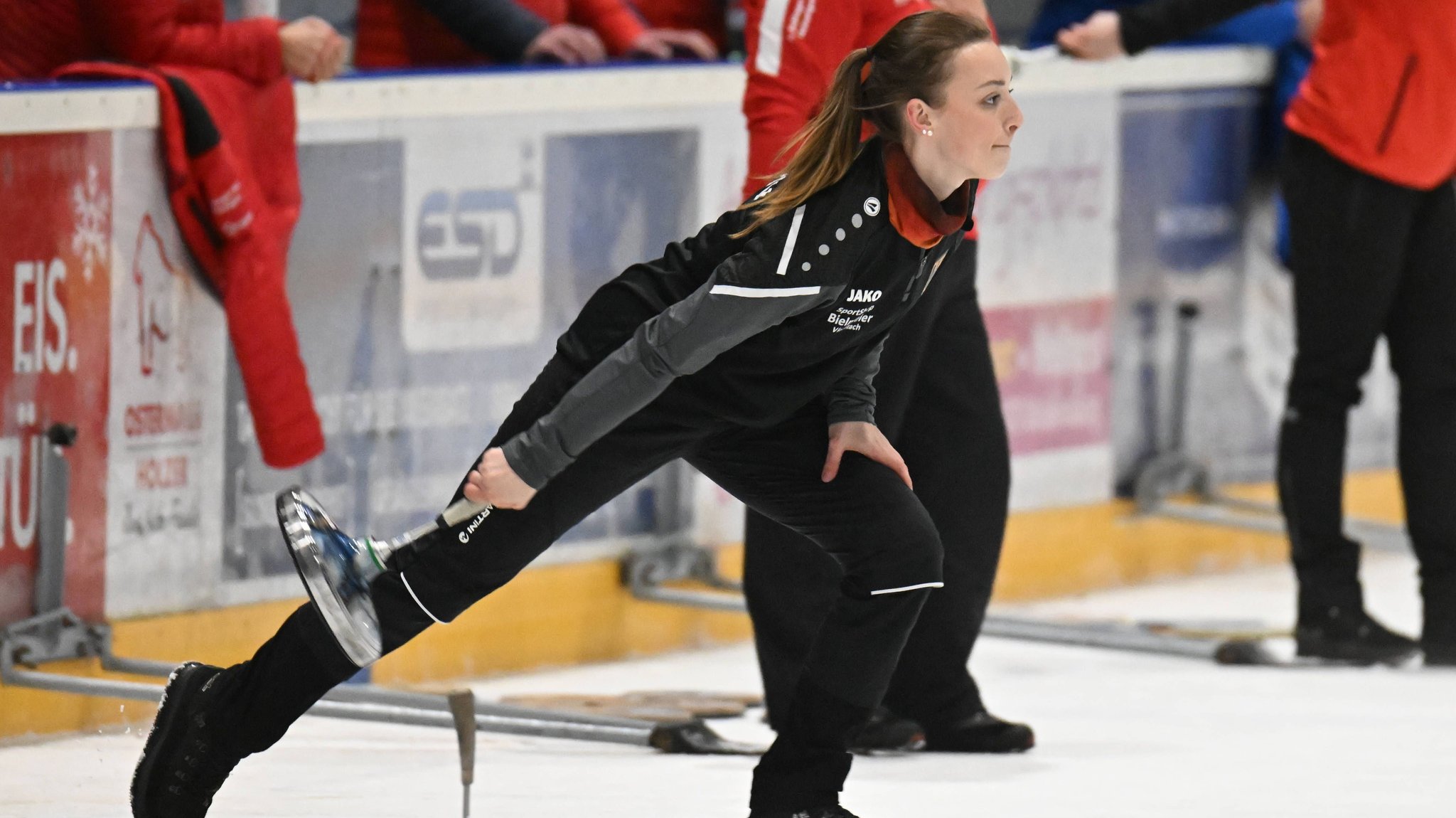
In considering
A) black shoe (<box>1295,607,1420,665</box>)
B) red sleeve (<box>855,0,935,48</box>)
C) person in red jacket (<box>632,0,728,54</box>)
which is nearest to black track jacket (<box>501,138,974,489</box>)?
red sleeve (<box>855,0,935,48</box>)

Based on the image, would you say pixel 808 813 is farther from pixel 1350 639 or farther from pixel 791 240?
pixel 1350 639

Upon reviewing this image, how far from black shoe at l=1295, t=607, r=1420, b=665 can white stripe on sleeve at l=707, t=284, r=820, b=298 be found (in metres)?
2.19

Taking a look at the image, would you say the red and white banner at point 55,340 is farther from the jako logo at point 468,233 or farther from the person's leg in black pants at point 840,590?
the person's leg in black pants at point 840,590

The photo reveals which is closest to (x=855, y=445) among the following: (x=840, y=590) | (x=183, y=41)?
(x=840, y=590)

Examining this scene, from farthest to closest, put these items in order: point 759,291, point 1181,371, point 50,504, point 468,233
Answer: point 1181,371 < point 468,233 < point 50,504 < point 759,291

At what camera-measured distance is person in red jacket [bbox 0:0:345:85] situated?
4.33 m

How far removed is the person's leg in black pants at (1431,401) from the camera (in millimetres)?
4797

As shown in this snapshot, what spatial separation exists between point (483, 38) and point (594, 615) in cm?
116

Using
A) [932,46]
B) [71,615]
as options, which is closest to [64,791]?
[71,615]

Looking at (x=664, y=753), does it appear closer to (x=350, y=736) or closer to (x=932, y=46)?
(x=350, y=736)

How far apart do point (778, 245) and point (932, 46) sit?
1.21 feet

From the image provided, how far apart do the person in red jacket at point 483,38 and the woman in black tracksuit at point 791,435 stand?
168cm

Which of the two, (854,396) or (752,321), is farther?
(854,396)

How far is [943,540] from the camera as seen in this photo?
4086mm
